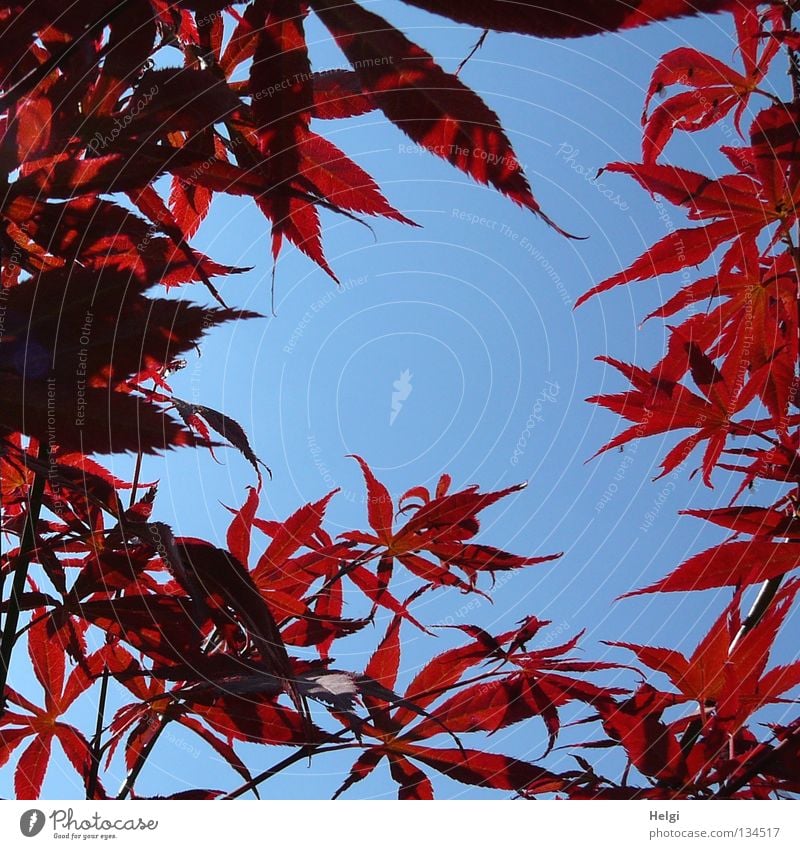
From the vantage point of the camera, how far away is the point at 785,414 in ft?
1.74

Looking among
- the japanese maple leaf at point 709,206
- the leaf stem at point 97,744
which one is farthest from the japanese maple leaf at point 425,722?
the japanese maple leaf at point 709,206

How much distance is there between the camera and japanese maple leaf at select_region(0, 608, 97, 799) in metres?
0.48

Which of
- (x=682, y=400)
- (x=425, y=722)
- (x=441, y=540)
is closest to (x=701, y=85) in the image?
(x=682, y=400)

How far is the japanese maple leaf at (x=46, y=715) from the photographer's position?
1.59 ft

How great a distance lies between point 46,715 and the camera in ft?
1.63

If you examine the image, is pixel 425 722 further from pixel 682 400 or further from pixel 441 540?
Answer: pixel 682 400

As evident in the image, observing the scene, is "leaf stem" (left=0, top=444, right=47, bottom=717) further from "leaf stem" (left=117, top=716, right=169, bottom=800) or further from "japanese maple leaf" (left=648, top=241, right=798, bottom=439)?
"japanese maple leaf" (left=648, top=241, right=798, bottom=439)

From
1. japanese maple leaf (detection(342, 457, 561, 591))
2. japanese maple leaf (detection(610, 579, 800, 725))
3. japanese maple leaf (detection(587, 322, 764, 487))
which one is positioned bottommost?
japanese maple leaf (detection(610, 579, 800, 725))

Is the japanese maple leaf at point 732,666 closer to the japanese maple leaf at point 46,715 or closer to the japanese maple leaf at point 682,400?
the japanese maple leaf at point 682,400

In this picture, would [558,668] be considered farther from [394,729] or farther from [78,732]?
[78,732]

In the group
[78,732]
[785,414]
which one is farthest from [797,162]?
[78,732]

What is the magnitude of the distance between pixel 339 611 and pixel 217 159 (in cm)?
35

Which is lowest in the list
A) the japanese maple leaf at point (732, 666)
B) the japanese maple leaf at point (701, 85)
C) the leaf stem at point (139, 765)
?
the leaf stem at point (139, 765)

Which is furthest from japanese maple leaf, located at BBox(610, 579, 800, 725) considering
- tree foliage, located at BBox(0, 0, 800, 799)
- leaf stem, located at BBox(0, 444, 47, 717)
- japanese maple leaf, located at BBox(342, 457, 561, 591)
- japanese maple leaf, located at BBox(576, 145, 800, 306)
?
leaf stem, located at BBox(0, 444, 47, 717)
